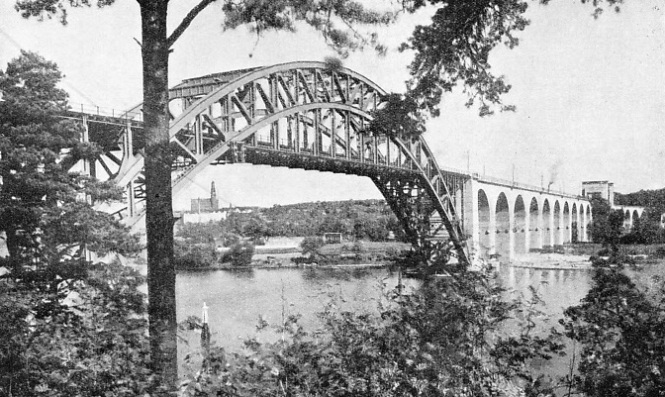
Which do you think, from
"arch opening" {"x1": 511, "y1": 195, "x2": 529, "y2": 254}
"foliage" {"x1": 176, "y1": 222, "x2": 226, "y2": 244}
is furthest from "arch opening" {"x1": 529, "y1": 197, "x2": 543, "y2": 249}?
Result: "foliage" {"x1": 176, "y1": 222, "x2": 226, "y2": 244}

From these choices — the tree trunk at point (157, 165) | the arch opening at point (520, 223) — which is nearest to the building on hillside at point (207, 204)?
the tree trunk at point (157, 165)

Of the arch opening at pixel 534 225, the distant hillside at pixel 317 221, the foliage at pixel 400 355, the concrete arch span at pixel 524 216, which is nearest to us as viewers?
the foliage at pixel 400 355

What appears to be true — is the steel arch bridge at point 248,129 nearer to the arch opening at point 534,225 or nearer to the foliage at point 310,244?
the foliage at point 310,244

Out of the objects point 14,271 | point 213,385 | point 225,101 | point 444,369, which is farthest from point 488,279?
point 225,101

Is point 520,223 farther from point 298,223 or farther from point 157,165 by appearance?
point 157,165

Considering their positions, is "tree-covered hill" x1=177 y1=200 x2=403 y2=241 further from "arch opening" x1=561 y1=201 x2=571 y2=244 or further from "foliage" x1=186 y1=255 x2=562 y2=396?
"arch opening" x1=561 y1=201 x2=571 y2=244

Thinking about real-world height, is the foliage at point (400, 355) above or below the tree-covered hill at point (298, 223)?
below

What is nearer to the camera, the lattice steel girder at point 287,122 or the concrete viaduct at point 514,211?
the lattice steel girder at point 287,122
